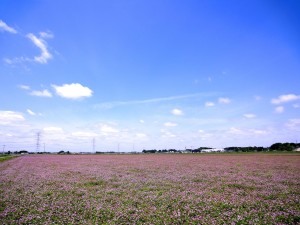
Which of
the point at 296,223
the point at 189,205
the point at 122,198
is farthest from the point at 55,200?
the point at 296,223

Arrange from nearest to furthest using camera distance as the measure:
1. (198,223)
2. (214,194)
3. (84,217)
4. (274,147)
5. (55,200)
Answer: (198,223) < (84,217) < (55,200) < (214,194) < (274,147)

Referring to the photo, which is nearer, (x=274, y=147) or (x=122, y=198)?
(x=122, y=198)

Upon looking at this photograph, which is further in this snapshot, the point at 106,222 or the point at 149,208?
the point at 149,208

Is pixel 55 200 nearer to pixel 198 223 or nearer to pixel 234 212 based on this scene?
pixel 198 223

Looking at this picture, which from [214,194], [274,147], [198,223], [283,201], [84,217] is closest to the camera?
[198,223]

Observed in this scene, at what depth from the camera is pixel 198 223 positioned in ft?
27.2

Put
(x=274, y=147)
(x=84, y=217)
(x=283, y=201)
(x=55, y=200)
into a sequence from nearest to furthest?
1. (x=84, y=217)
2. (x=283, y=201)
3. (x=55, y=200)
4. (x=274, y=147)

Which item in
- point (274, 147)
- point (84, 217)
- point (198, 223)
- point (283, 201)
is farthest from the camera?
point (274, 147)

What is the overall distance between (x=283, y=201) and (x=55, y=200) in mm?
12687

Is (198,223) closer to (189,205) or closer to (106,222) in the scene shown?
(189,205)

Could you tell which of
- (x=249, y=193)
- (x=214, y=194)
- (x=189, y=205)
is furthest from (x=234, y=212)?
(x=249, y=193)

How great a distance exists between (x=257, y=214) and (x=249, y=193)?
4.73m

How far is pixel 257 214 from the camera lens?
9266 mm

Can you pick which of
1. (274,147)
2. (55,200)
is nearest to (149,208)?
(55,200)
